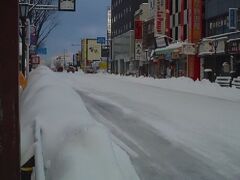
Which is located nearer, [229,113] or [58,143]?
[58,143]

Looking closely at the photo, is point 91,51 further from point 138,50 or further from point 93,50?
point 138,50

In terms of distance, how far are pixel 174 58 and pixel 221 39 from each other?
49.0 ft

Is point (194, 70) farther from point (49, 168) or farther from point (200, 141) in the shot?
point (49, 168)

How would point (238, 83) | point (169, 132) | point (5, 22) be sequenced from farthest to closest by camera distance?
point (238, 83)
point (169, 132)
point (5, 22)

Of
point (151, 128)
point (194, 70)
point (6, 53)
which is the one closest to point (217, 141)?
point (151, 128)

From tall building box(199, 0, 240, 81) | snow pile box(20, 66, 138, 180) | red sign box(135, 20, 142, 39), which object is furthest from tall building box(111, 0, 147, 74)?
snow pile box(20, 66, 138, 180)

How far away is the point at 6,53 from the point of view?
492 centimetres

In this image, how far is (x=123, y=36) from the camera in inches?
4547

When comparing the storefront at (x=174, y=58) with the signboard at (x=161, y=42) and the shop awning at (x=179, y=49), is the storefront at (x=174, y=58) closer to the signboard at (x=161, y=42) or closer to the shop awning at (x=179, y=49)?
the shop awning at (x=179, y=49)

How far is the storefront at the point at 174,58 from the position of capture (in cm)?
5756

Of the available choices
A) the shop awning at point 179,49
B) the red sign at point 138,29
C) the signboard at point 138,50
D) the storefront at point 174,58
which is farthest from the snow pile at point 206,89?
the signboard at point 138,50

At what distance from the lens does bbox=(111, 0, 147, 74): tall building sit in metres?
109

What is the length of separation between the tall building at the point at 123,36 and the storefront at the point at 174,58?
29.0 metres

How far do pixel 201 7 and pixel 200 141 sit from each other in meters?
48.2
